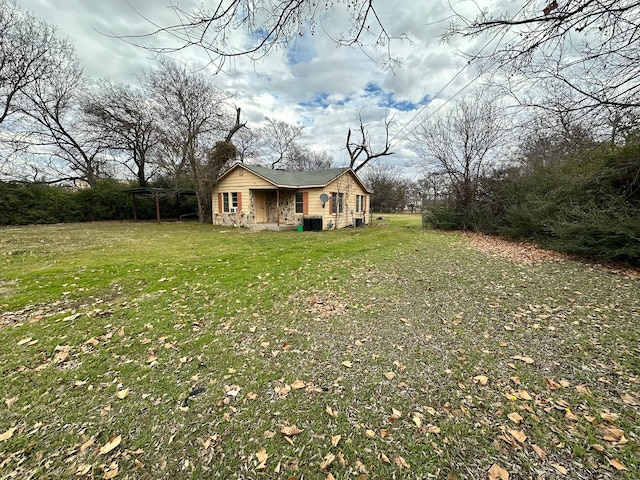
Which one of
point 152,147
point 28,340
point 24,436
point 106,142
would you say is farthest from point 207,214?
point 24,436

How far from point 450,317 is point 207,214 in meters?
19.2

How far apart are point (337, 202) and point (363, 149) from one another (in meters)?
10.0

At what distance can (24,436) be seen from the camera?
1.75 meters

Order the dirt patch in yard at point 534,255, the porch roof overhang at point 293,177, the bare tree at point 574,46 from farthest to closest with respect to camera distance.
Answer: the porch roof overhang at point 293,177
the dirt patch in yard at point 534,255
the bare tree at point 574,46

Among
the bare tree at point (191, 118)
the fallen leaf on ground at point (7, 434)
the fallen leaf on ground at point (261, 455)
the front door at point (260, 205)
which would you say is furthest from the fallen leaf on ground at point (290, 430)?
the bare tree at point (191, 118)

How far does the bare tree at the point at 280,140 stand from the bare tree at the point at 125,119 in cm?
1141

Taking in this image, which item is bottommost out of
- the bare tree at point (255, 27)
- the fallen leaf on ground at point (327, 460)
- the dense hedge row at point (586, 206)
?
the fallen leaf on ground at point (327, 460)

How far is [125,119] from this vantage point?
18.7 meters

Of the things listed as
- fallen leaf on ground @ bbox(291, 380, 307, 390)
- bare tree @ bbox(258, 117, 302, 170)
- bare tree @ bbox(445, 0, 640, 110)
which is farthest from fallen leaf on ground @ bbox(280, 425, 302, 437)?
bare tree @ bbox(258, 117, 302, 170)

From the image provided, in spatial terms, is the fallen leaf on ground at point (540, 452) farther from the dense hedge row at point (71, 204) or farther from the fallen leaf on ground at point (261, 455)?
the dense hedge row at point (71, 204)

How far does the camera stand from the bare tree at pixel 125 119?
1777 centimetres

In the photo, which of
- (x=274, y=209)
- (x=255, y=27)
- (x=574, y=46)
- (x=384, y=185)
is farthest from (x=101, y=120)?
(x=384, y=185)

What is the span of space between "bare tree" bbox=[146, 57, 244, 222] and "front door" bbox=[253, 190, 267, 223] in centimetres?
343

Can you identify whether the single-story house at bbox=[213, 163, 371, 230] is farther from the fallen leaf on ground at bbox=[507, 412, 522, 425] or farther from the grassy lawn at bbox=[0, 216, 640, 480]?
the fallen leaf on ground at bbox=[507, 412, 522, 425]
